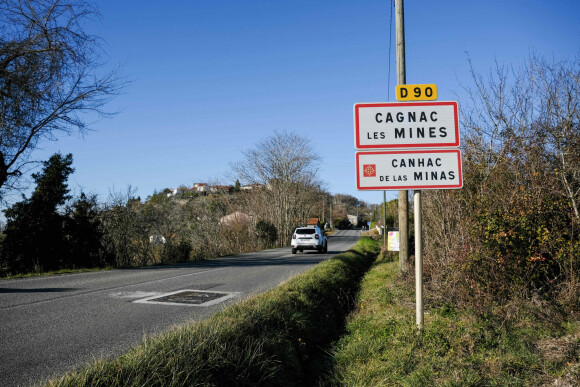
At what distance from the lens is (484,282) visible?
602cm

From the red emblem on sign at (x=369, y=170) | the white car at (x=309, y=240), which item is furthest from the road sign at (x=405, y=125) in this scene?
the white car at (x=309, y=240)

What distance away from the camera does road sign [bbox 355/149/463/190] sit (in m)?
5.09

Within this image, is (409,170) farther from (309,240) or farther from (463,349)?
(309,240)

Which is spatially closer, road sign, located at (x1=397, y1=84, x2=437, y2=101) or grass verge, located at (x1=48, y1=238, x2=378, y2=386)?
grass verge, located at (x1=48, y1=238, x2=378, y2=386)

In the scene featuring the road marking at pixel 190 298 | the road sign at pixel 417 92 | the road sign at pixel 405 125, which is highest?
the road sign at pixel 417 92

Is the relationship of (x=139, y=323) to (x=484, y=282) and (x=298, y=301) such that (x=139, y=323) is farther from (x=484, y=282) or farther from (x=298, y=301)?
(x=484, y=282)

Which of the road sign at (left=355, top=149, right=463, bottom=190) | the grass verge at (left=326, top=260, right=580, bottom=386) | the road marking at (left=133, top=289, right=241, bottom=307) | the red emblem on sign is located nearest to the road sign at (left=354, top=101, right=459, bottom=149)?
the road sign at (left=355, top=149, right=463, bottom=190)

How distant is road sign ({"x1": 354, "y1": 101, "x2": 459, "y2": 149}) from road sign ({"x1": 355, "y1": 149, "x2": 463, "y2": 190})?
118mm

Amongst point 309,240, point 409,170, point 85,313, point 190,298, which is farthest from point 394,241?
point 85,313

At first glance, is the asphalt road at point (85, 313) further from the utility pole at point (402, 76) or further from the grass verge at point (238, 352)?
the utility pole at point (402, 76)

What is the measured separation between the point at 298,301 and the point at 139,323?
2.44 meters

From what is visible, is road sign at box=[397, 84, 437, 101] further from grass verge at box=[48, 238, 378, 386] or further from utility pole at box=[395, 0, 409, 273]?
utility pole at box=[395, 0, 409, 273]

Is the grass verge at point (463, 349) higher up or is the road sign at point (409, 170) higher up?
the road sign at point (409, 170)

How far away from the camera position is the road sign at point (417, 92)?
529 centimetres
